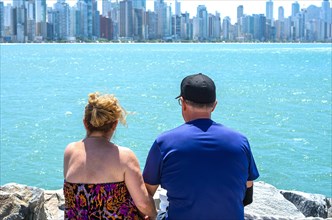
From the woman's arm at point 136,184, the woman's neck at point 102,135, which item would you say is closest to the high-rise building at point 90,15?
the woman's neck at point 102,135

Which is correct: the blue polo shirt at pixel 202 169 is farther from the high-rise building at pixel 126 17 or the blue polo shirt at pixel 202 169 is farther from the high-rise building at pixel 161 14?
the high-rise building at pixel 161 14

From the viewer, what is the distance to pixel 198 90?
329 cm

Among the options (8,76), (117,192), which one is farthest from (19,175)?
(8,76)

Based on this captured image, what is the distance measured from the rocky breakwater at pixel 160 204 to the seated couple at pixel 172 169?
28cm

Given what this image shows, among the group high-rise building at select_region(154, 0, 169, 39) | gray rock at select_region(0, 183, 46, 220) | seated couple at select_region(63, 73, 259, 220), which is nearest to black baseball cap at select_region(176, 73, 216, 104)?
seated couple at select_region(63, 73, 259, 220)

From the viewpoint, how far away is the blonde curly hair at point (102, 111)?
342 cm

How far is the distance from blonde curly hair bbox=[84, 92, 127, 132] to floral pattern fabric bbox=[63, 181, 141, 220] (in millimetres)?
317

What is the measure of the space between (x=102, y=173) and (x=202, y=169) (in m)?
0.57

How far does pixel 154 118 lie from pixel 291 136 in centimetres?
654

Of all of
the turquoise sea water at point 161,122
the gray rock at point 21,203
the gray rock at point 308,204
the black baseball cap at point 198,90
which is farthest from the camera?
the turquoise sea water at point 161,122

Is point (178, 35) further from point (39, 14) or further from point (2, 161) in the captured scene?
point (2, 161)

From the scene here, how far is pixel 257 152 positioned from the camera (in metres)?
17.0

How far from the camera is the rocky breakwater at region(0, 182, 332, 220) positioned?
185 inches

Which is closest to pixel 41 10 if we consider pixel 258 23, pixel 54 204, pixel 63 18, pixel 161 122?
pixel 63 18
